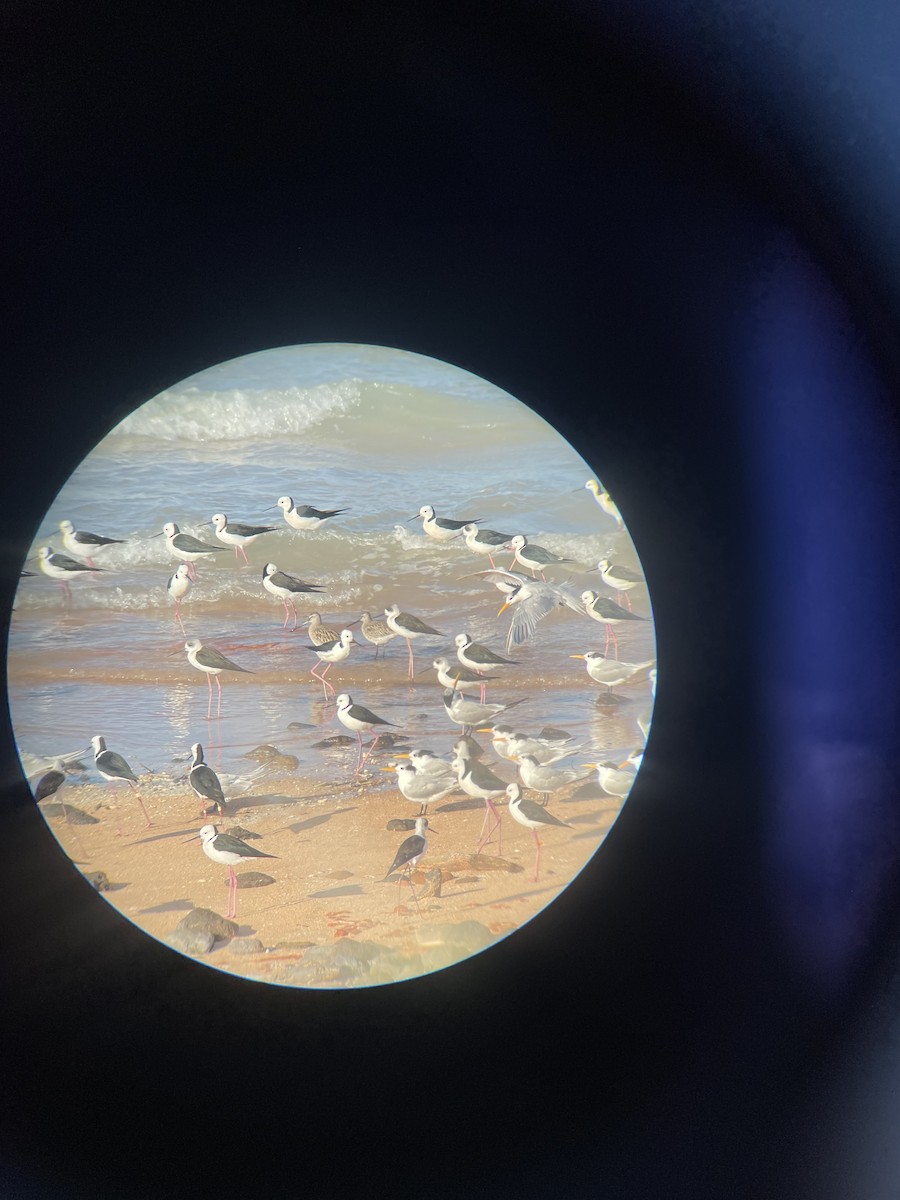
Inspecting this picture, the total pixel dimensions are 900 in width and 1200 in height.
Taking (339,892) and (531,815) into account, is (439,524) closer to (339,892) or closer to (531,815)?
(531,815)

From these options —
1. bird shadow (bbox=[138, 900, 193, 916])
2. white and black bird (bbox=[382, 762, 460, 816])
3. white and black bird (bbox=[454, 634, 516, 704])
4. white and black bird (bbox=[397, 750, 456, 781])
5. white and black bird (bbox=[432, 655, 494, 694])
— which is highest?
white and black bird (bbox=[454, 634, 516, 704])

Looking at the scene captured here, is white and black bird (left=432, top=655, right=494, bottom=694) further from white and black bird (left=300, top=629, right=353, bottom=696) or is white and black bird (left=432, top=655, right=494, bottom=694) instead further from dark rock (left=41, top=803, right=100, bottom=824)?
dark rock (left=41, top=803, right=100, bottom=824)

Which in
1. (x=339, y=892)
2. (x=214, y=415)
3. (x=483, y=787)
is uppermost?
(x=214, y=415)

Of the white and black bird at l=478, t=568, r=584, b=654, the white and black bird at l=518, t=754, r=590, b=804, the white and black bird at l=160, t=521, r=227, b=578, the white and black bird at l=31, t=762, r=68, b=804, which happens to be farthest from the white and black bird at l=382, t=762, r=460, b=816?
the white and black bird at l=31, t=762, r=68, b=804

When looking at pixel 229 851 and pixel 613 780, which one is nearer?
pixel 229 851

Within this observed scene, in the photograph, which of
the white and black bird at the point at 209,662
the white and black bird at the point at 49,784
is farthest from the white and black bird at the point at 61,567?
the white and black bird at the point at 49,784

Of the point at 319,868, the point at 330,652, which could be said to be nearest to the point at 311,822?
the point at 319,868

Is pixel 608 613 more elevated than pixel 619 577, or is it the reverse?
pixel 619 577
